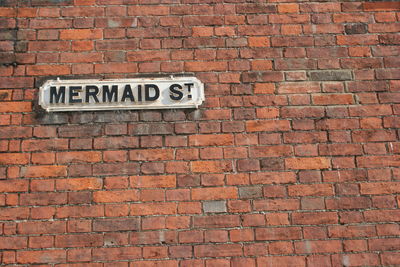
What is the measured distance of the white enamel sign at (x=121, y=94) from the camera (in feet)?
8.24

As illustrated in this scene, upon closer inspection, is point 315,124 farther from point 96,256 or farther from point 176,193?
point 96,256

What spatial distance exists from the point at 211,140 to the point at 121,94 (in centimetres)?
66

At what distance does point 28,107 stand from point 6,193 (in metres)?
0.56

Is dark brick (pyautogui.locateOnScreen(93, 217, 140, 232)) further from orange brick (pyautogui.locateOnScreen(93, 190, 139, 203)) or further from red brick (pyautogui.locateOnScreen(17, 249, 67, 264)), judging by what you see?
red brick (pyautogui.locateOnScreen(17, 249, 67, 264))

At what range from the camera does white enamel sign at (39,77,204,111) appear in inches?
98.9

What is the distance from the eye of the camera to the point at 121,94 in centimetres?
254

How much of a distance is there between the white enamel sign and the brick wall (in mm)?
60

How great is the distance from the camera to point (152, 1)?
2746 millimetres

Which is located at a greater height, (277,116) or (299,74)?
(299,74)

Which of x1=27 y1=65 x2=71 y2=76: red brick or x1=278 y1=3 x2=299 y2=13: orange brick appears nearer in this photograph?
x1=27 y1=65 x2=71 y2=76: red brick

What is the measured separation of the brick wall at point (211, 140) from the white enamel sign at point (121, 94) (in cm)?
6

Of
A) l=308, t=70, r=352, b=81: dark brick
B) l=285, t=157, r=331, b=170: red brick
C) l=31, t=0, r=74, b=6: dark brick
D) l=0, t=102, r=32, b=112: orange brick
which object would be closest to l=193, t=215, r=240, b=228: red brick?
l=285, t=157, r=331, b=170: red brick

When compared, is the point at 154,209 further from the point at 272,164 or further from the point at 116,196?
the point at 272,164

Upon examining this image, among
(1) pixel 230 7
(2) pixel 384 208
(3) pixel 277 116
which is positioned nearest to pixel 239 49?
(1) pixel 230 7
